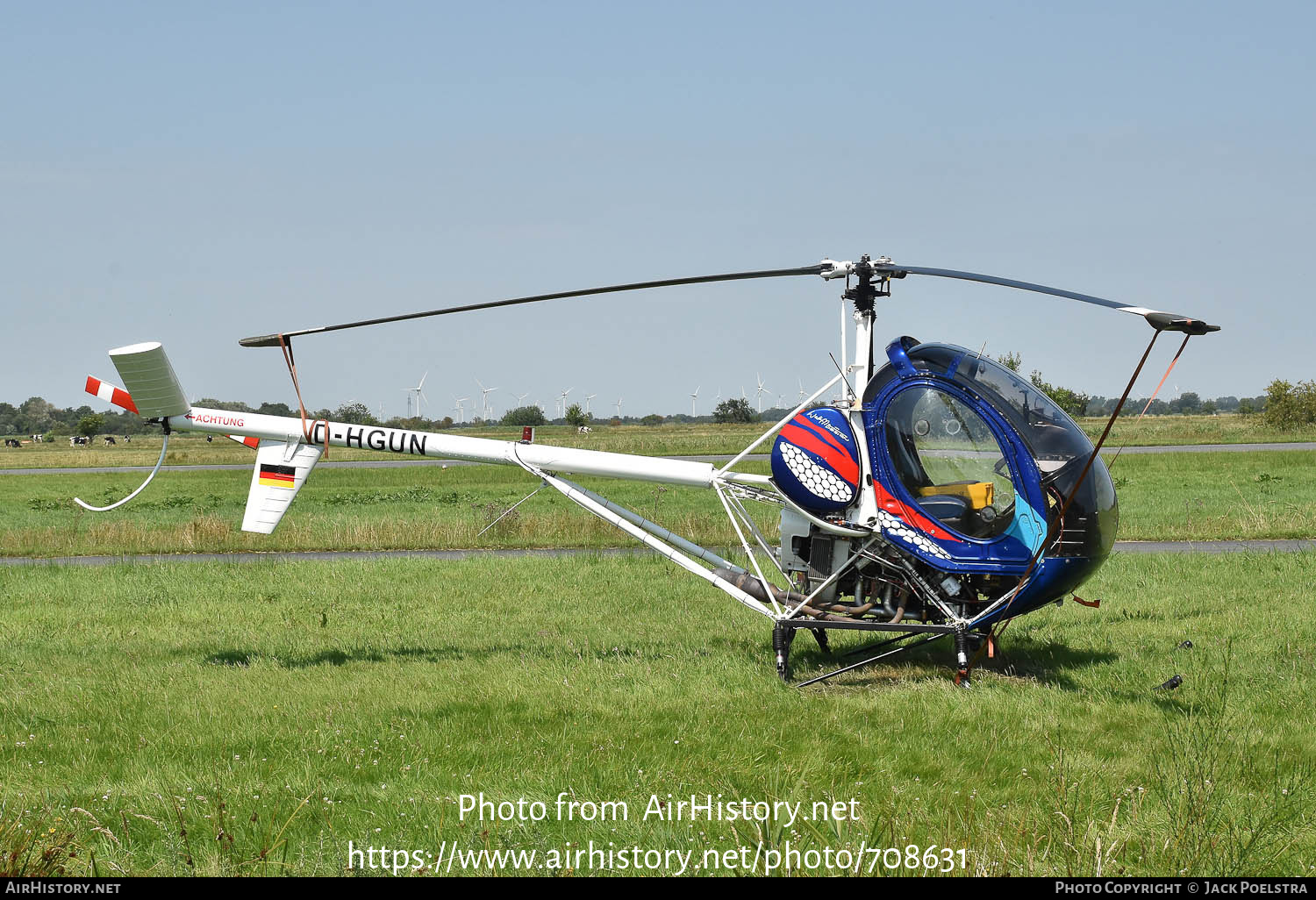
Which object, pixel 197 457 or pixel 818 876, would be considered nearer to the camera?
pixel 818 876

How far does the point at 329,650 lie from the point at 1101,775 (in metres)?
7.50

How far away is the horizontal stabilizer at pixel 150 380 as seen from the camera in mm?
10133

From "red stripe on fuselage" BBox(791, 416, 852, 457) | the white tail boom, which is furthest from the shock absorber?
the white tail boom

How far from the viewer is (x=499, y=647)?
422 inches

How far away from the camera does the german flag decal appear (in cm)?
1054

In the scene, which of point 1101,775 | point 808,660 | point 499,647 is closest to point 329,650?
point 499,647

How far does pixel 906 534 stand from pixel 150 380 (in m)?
7.61

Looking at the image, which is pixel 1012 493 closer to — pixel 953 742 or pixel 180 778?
pixel 953 742

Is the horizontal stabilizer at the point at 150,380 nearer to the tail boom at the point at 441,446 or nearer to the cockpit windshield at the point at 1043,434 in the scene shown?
the tail boom at the point at 441,446

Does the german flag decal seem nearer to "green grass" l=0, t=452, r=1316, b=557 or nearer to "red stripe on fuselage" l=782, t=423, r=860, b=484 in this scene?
"red stripe on fuselage" l=782, t=423, r=860, b=484

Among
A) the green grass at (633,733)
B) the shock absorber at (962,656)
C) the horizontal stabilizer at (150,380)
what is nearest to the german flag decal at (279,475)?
the horizontal stabilizer at (150,380)

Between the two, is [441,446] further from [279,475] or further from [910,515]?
[910,515]

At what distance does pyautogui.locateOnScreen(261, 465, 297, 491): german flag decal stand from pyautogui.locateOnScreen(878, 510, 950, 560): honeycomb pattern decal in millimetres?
5984

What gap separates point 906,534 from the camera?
8.67 m
